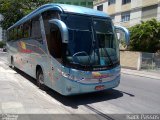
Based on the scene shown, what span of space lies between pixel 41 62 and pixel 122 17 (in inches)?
1232

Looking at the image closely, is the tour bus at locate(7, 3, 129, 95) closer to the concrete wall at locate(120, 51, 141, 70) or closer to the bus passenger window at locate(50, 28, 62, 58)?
the bus passenger window at locate(50, 28, 62, 58)

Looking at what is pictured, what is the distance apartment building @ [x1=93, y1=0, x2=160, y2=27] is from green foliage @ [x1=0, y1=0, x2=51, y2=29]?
1243cm

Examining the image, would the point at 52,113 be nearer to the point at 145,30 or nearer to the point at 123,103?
the point at 123,103

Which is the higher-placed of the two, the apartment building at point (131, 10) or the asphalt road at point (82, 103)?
the apartment building at point (131, 10)

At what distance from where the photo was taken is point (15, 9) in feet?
147

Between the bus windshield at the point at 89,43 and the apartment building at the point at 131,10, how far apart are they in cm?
2502

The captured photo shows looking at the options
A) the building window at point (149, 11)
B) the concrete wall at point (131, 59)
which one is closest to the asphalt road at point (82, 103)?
the concrete wall at point (131, 59)

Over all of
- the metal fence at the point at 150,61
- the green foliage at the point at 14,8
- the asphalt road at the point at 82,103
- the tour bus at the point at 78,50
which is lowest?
the asphalt road at the point at 82,103

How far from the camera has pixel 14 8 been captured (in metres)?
44.7

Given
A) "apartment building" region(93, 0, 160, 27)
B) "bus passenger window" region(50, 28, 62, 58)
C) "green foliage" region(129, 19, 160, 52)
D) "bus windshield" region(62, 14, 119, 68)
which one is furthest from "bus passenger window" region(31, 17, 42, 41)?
"apartment building" region(93, 0, 160, 27)

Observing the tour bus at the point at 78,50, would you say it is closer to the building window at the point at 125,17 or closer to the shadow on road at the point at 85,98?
the shadow on road at the point at 85,98

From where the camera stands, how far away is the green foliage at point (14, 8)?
44228 millimetres

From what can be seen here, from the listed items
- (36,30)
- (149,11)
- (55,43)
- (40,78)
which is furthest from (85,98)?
(149,11)

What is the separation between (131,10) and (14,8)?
67.0ft
